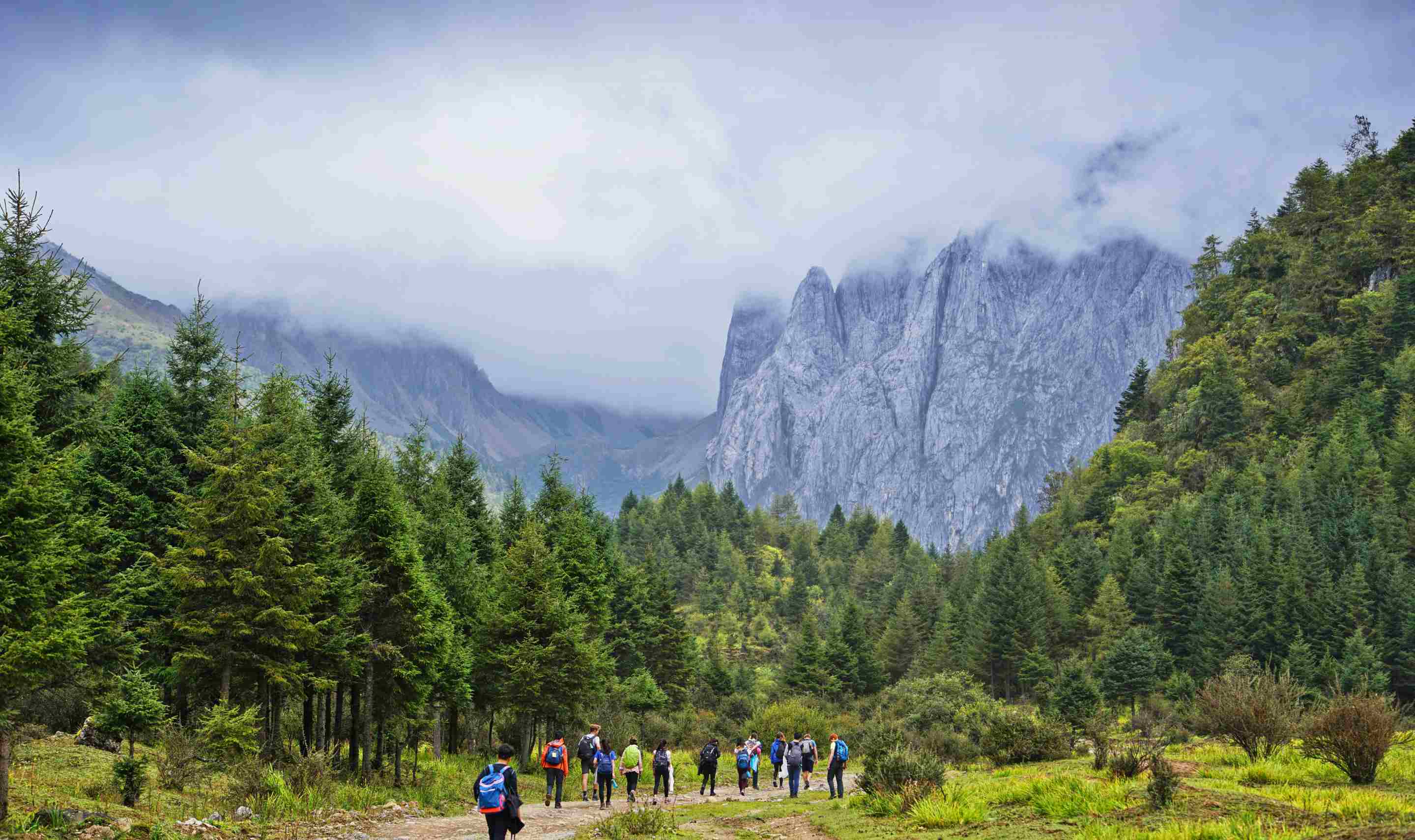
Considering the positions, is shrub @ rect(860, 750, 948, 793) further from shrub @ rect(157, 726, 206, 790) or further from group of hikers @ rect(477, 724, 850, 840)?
shrub @ rect(157, 726, 206, 790)

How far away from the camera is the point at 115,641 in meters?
21.8

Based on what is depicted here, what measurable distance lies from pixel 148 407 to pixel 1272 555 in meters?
74.6

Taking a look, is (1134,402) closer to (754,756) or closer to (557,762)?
(754,756)

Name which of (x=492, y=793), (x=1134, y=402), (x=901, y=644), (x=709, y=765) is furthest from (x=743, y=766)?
(x=1134, y=402)

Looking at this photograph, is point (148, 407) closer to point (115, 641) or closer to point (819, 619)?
point (115, 641)

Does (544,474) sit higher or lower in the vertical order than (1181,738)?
higher

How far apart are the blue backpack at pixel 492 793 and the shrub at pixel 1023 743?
20.1 metres

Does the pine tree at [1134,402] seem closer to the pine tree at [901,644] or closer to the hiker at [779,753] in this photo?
the pine tree at [901,644]

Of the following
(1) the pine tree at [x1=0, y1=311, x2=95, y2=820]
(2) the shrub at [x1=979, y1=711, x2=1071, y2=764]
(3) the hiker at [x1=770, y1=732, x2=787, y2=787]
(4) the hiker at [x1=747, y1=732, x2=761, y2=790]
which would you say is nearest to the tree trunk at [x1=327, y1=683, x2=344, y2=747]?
(1) the pine tree at [x1=0, y1=311, x2=95, y2=820]

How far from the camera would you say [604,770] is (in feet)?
77.3

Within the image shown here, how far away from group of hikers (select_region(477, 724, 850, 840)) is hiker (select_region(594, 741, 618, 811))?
0.06ft

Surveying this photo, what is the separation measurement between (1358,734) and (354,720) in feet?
83.7

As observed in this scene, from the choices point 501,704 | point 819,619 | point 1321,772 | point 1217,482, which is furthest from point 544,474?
point 1217,482

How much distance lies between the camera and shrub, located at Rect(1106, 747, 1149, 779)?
699 inches
